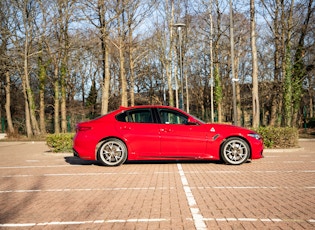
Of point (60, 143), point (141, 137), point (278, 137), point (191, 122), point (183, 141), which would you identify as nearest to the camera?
point (183, 141)

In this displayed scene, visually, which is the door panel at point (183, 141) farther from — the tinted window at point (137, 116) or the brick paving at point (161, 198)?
the tinted window at point (137, 116)

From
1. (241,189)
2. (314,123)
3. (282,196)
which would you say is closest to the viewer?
(282,196)

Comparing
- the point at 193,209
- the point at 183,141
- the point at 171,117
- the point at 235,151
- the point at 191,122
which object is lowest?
the point at 193,209

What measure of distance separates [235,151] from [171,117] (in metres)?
1.92

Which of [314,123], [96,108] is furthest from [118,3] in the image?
[96,108]

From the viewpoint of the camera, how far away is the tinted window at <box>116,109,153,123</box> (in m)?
9.18

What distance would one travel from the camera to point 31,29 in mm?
26391

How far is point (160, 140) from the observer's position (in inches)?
349

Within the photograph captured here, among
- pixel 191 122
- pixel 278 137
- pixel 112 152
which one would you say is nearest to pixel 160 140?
pixel 191 122

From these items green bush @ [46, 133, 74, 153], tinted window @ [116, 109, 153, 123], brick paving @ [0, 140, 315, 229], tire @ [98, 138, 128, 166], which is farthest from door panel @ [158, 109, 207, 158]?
green bush @ [46, 133, 74, 153]

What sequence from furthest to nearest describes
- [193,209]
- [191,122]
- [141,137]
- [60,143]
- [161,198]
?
1. [60,143]
2. [191,122]
3. [141,137]
4. [161,198]
5. [193,209]

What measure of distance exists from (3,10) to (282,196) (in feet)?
93.5

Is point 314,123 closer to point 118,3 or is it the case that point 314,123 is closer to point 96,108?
point 118,3

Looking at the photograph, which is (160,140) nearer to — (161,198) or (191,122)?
(191,122)
